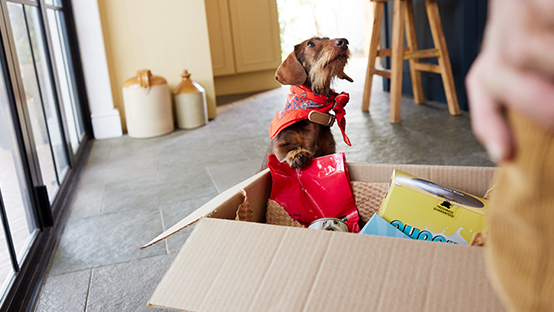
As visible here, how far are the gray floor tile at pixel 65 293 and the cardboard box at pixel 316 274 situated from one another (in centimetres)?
84

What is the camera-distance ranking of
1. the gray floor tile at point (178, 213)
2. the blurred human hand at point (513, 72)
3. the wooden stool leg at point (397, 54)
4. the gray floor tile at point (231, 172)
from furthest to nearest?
the wooden stool leg at point (397, 54), the gray floor tile at point (231, 172), the gray floor tile at point (178, 213), the blurred human hand at point (513, 72)

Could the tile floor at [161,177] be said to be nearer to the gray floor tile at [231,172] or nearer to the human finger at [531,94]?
the gray floor tile at [231,172]

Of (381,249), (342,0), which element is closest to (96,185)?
(381,249)

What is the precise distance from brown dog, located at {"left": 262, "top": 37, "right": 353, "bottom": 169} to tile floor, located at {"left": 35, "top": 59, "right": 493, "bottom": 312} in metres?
0.66

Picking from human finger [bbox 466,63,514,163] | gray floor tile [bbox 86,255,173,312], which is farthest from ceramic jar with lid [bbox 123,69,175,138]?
human finger [bbox 466,63,514,163]

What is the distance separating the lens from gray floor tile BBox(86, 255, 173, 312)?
1279 millimetres

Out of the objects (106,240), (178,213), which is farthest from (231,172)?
(106,240)

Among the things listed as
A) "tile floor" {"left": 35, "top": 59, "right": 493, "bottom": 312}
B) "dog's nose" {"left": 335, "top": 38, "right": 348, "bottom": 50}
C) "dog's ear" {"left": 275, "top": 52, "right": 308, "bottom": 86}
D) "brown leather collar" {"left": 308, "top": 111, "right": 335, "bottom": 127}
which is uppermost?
"dog's nose" {"left": 335, "top": 38, "right": 348, "bottom": 50}

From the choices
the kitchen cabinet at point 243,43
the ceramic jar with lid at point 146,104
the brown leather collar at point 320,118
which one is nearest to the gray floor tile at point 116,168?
the ceramic jar with lid at point 146,104

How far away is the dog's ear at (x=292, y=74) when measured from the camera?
1.32 meters

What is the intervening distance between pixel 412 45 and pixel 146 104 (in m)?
2.40

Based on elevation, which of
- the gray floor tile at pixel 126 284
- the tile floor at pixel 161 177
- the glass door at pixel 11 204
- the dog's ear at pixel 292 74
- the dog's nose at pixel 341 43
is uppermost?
the dog's nose at pixel 341 43

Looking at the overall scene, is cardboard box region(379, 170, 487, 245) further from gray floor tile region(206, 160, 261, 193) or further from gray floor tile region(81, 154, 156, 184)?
gray floor tile region(81, 154, 156, 184)

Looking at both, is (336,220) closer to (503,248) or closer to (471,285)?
(471,285)
